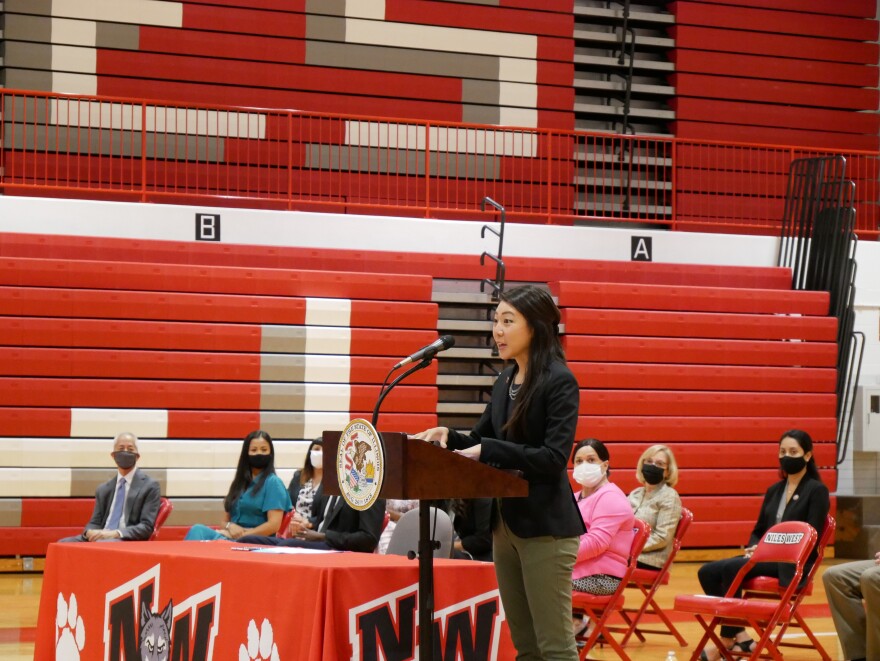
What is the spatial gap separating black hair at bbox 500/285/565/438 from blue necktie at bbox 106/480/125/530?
4.75m

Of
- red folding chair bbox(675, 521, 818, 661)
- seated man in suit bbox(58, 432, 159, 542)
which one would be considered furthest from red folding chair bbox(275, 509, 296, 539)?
red folding chair bbox(675, 521, 818, 661)

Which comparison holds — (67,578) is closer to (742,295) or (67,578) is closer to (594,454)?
(594,454)

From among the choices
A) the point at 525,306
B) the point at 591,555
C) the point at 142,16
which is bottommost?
the point at 591,555

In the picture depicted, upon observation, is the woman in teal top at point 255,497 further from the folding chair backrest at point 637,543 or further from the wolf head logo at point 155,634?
the wolf head logo at point 155,634

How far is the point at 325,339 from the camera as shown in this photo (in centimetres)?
1005

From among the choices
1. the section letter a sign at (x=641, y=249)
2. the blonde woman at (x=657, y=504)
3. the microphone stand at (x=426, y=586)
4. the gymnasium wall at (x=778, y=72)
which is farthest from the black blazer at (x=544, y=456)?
the gymnasium wall at (x=778, y=72)

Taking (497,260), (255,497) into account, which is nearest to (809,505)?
(255,497)

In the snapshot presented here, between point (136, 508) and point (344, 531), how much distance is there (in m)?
2.04

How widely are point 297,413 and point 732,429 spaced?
3845 mm

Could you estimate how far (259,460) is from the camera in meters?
7.29

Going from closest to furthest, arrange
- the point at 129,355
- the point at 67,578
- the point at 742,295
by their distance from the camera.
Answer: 1. the point at 67,578
2. the point at 129,355
3. the point at 742,295

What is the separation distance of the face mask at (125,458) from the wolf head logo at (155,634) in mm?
3620

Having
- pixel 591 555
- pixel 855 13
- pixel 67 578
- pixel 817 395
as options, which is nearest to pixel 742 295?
pixel 817 395

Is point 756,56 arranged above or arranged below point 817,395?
above
